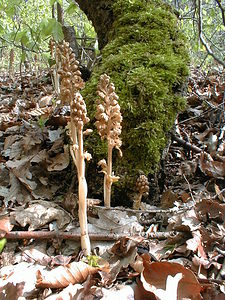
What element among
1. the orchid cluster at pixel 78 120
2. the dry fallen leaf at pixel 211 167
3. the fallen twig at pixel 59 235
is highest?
the orchid cluster at pixel 78 120

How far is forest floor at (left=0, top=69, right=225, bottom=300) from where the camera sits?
1.59 metres

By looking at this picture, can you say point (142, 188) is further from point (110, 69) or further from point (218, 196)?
point (110, 69)

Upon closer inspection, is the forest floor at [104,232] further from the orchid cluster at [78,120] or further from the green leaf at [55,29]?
the green leaf at [55,29]

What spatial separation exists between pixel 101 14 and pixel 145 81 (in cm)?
177

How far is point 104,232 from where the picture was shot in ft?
6.69

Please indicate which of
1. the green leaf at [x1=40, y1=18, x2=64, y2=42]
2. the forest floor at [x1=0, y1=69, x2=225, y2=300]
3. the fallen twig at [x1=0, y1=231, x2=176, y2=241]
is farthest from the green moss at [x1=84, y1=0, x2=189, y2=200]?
the green leaf at [x1=40, y1=18, x2=64, y2=42]

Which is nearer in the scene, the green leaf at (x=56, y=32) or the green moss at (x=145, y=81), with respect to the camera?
the green moss at (x=145, y=81)

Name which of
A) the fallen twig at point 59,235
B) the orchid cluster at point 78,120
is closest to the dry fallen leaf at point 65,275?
the orchid cluster at point 78,120

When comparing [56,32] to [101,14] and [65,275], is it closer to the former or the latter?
[101,14]

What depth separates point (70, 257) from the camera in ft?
6.12

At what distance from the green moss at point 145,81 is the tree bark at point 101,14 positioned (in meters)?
0.64

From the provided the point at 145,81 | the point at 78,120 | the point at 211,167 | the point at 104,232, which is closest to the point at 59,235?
the point at 104,232

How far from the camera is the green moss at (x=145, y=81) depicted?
238 cm

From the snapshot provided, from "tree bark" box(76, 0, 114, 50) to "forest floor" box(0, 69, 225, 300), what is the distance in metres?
1.34
